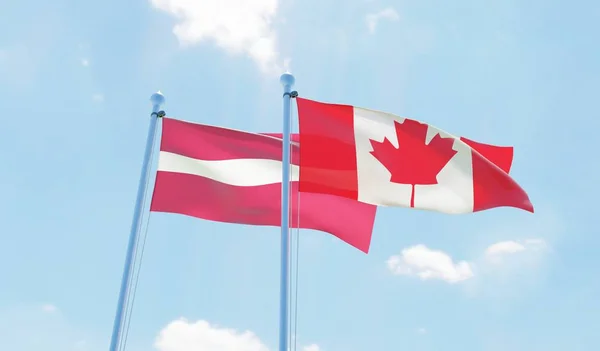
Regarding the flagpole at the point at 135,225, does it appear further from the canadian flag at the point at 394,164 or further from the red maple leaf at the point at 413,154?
the red maple leaf at the point at 413,154

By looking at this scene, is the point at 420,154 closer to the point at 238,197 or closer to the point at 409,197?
the point at 409,197

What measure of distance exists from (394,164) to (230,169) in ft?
9.83

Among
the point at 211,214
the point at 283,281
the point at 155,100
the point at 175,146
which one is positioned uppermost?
the point at 155,100

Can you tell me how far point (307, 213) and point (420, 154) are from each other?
243cm

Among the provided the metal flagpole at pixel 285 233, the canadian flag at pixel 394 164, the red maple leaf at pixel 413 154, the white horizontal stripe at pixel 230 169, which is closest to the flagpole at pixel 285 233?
the metal flagpole at pixel 285 233

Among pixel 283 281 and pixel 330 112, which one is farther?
pixel 330 112

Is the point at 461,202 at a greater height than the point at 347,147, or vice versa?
the point at 347,147

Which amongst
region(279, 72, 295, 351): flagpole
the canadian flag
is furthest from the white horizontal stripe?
region(279, 72, 295, 351): flagpole

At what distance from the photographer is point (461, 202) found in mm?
12227

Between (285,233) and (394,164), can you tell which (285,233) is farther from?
(394,164)

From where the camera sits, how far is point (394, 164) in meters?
12.3

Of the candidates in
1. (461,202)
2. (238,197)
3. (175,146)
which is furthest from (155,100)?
(461,202)

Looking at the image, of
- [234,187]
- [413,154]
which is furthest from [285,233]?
[413,154]

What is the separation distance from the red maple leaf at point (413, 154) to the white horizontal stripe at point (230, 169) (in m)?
1.76
